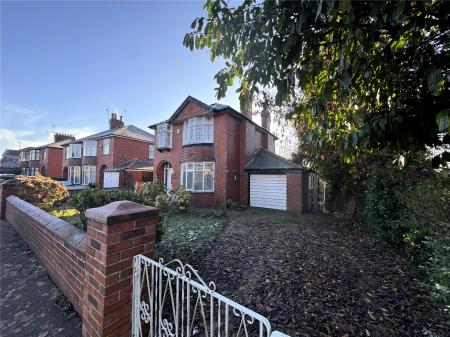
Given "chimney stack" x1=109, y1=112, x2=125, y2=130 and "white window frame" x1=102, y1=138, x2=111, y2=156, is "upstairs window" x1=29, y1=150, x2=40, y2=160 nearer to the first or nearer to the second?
"chimney stack" x1=109, y1=112, x2=125, y2=130

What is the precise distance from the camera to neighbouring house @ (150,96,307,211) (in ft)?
43.9

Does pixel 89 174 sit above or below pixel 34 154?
below

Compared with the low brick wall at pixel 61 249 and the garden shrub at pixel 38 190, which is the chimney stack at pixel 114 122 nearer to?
the garden shrub at pixel 38 190

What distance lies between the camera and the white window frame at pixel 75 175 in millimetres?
28337

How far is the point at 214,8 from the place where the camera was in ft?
8.13

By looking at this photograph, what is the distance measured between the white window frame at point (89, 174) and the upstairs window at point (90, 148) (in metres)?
1.56

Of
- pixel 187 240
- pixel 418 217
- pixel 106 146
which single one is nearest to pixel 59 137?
pixel 106 146

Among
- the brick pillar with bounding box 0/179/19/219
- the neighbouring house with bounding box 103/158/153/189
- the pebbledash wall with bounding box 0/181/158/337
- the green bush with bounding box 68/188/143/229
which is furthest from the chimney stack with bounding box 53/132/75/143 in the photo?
the pebbledash wall with bounding box 0/181/158/337

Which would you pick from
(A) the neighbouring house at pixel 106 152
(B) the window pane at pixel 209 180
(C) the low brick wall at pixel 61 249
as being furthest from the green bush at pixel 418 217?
(A) the neighbouring house at pixel 106 152

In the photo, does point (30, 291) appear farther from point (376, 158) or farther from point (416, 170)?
point (376, 158)

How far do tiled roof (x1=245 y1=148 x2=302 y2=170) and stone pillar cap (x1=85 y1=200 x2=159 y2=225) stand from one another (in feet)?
37.7

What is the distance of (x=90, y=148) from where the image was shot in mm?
26781

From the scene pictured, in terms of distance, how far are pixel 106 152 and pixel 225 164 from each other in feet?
59.1

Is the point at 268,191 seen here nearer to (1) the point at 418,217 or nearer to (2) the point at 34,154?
(1) the point at 418,217
